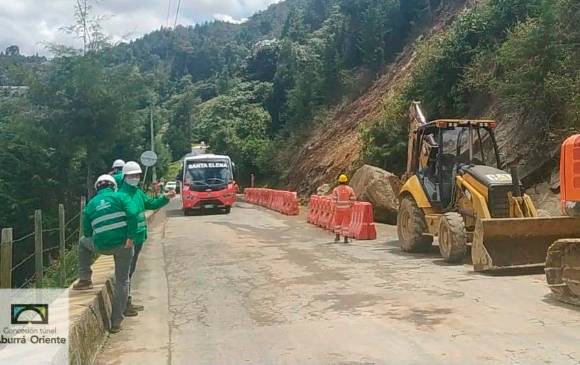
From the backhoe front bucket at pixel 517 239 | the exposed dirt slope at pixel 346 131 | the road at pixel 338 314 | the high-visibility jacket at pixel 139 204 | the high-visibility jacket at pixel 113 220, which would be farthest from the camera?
the exposed dirt slope at pixel 346 131

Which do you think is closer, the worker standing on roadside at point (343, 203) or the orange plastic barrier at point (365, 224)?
the orange plastic barrier at point (365, 224)

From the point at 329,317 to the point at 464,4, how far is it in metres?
32.5

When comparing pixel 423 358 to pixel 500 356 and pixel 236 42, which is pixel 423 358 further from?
pixel 236 42

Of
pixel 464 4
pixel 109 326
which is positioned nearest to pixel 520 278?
pixel 109 326

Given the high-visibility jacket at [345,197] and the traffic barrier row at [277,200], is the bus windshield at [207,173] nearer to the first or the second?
the traffic barrier row at [277,200]

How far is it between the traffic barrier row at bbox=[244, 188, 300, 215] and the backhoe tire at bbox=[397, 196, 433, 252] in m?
13.8

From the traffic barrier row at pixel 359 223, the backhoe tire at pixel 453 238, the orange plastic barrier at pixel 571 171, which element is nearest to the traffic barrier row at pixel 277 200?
the traffic barrier row at pixel 359 223

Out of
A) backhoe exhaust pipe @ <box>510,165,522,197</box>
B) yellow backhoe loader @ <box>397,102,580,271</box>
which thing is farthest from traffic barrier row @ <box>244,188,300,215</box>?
backhoe exhaust pipe @ <box>510,165,522,197</box>

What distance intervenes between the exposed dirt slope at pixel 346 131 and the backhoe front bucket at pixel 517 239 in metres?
21.4

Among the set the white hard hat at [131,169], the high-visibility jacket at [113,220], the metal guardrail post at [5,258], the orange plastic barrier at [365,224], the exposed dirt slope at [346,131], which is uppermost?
the exposed dirt slope at [346,131]

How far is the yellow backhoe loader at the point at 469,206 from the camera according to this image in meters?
11.0

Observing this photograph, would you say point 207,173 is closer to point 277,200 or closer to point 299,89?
point 277,200

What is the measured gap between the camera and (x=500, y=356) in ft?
21.0

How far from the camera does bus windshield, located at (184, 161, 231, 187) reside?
3056cm
